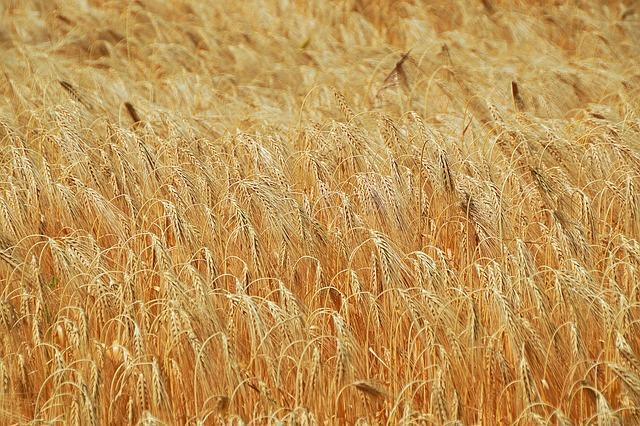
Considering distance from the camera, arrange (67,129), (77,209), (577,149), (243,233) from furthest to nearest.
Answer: (67,129)
(577,149)
(77,209)
(243,233)

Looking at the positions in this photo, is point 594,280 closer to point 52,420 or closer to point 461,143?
point 461,143

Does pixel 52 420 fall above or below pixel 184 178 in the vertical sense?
below

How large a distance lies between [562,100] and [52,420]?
3739 millimetres

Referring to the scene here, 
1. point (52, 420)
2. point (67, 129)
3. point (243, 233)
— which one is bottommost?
point (52, 420)

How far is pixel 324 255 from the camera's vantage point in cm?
309

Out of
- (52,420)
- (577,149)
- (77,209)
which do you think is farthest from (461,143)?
(52,420)

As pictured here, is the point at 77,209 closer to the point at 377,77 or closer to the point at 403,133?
the point at 403,133

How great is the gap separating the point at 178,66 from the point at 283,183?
2.99m

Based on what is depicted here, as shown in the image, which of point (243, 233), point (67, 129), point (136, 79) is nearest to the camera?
point (243, 233)

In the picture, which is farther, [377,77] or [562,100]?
[377,77]

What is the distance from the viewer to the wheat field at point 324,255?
8.02ft

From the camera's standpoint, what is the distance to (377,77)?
5.62 m

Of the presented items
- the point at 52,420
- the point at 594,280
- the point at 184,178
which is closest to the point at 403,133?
the point at 184,178

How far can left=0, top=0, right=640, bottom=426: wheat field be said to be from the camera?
245 centimetres
